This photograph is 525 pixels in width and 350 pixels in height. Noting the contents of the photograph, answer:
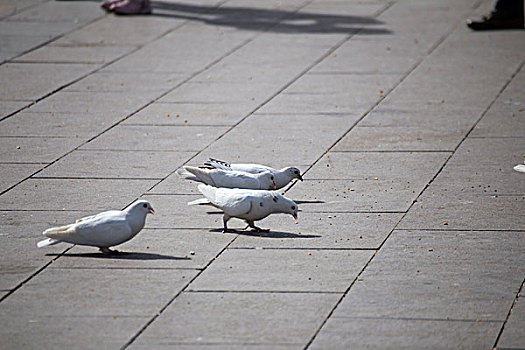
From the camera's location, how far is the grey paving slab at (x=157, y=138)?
1096 cm

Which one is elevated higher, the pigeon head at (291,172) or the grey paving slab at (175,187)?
the pigeon head at (291,172)

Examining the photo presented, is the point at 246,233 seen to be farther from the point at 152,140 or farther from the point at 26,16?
the point at 26,16

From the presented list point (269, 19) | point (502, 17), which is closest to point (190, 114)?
point (269, 19)

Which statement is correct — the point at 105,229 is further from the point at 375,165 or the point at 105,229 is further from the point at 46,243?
the point at 375,165

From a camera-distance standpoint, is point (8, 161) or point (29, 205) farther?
point (8, 161)

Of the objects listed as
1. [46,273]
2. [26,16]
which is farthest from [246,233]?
[26,16]

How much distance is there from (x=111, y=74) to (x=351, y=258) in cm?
783

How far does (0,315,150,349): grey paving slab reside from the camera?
19.8 feet

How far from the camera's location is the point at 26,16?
1908 cm

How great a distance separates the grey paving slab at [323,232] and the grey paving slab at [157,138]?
257 centimetres

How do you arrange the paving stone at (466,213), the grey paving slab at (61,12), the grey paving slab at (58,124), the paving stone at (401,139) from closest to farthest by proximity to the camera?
the paving stone at (466,213), the paving stone at (401,139), the grey paving slab at (58,124), the grey paving slab at (61,12)

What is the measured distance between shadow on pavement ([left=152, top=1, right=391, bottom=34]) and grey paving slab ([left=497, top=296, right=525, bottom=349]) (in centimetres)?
1115

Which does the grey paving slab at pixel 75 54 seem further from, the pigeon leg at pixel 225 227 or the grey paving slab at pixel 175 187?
the pigeon leg at pixel 225 227

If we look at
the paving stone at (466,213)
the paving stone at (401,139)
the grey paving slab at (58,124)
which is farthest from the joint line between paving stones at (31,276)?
the paving stone at (401,139)
